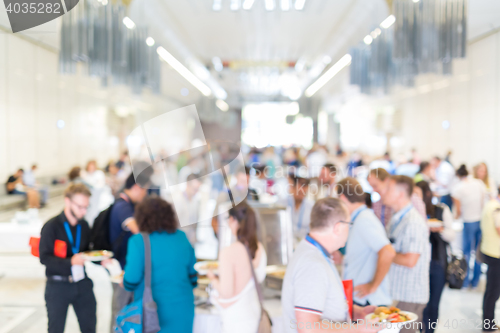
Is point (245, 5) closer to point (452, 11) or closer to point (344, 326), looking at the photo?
point (452, 11)

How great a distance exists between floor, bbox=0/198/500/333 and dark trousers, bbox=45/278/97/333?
131cm

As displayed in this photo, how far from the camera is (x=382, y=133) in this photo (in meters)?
22.2

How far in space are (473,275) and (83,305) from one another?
5134mm

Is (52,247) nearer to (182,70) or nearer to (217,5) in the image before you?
(217,5)

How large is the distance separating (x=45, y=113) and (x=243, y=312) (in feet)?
44.6

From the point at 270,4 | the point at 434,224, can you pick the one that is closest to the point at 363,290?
the point at 434,224

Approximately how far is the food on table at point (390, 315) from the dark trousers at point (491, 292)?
2277 mm

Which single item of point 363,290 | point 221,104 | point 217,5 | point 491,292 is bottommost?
point 491,292

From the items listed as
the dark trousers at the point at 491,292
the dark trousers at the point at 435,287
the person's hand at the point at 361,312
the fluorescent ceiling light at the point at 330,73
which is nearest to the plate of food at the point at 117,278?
the person's hand at the point at 361,312

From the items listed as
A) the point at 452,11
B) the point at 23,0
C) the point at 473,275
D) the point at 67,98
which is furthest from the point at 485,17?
the point at 67,98

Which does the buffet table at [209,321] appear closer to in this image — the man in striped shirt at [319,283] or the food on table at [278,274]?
the food on table at [278,274]

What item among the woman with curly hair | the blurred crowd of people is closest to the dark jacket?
the blurred crowd of people

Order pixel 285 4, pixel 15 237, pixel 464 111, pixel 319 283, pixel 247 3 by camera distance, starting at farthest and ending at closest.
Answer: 1. pixel 464 111
2. pixel 285 4
3. pixel 247 3
4. pixel 15 237
5. pixel 319 283

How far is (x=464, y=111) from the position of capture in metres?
13.1
